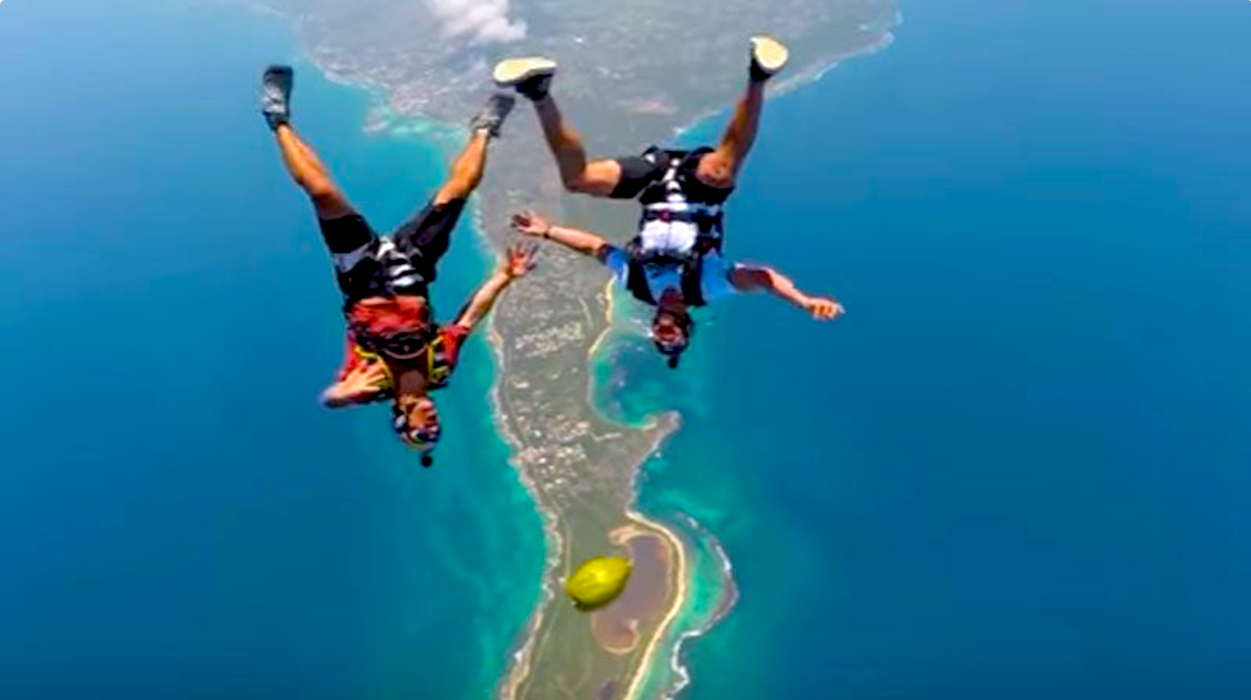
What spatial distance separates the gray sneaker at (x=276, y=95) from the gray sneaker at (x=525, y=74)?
213 centimetres

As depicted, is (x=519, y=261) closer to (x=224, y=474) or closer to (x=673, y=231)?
(x=673, y=231)

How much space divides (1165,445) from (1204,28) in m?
49.6

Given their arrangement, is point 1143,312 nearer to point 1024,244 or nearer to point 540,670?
point 1024,244

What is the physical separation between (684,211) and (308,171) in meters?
2.93

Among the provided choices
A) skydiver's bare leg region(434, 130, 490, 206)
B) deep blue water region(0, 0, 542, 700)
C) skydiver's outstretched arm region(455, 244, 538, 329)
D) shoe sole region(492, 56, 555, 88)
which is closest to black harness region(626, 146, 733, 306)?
skydiver's outstretched arm region(455, 244, 538, 329)

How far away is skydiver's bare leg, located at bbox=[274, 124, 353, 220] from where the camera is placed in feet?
25.6

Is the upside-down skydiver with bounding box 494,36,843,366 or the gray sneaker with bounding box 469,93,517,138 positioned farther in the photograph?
the gray sneaker with bounding box 469,93,517,138

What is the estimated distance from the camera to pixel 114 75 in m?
84.6

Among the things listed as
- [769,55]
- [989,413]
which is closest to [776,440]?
[989,413]

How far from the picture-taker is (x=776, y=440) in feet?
151

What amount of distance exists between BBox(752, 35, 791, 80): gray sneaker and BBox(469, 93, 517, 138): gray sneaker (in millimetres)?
2445

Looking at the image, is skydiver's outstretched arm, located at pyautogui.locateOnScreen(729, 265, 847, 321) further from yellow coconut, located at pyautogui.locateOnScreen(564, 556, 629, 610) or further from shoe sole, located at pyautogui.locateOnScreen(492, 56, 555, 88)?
yellow coconut, located at pyautogui.locateOnScreen(564, 556, 629, 610)

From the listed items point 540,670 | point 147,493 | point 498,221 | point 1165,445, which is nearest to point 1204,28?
point 1165,445

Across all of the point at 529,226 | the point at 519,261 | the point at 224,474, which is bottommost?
the point at 224,474
